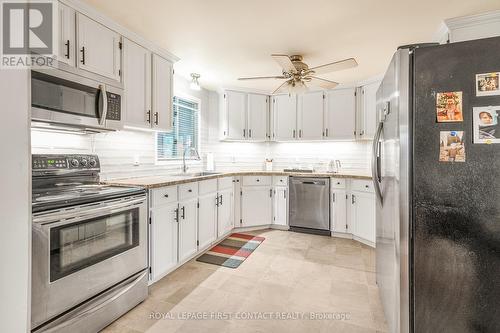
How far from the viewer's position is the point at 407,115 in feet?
4.81

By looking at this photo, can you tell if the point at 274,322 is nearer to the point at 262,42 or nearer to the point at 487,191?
the point at 487,191

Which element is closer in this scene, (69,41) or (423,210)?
(423,210)

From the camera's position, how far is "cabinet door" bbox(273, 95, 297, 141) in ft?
15.4

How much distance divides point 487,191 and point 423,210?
31 centimetres

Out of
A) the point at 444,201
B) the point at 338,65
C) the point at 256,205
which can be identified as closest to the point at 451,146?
the point at 444,201

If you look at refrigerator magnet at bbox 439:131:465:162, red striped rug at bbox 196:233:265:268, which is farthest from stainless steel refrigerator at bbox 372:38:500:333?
red striped rug at bbox 196:233:265:268

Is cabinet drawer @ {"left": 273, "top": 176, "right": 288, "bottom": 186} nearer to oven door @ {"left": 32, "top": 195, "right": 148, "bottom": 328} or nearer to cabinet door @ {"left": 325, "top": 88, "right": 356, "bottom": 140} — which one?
cabinet door @ {"left": 325, "top": 88, "right": 356, "bottom": 140}

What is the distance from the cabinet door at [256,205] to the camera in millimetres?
4312

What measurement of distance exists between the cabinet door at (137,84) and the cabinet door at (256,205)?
6.70 ft

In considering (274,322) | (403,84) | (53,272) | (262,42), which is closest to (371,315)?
(274,322)

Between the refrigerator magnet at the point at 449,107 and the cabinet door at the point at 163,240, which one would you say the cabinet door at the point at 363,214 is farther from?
the cabinet door at the point at 163,240

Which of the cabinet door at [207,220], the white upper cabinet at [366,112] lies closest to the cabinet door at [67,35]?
the cabinet door at [207,220]

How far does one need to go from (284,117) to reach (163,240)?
3.07m

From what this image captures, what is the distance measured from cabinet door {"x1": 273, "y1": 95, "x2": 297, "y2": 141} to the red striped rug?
1.86 metres
